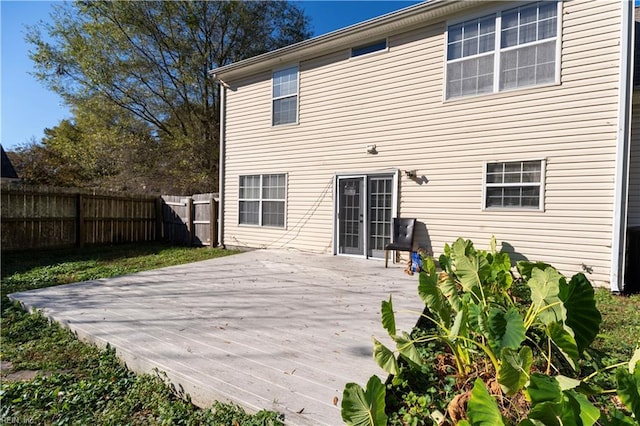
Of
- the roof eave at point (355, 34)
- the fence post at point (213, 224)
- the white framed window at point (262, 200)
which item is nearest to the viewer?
the roof eave at point (355, 34)

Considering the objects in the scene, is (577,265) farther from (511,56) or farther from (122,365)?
(122,365)

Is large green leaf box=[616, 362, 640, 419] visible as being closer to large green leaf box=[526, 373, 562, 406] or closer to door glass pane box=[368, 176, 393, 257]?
large green leaf box=[526, 373, 562, 406]

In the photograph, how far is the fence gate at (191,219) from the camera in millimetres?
9977

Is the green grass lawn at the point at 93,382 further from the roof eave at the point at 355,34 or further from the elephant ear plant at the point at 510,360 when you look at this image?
the roof eave at the point at 355,34

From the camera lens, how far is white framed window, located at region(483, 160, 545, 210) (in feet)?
18.1

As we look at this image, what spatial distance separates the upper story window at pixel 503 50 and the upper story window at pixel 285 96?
379cm

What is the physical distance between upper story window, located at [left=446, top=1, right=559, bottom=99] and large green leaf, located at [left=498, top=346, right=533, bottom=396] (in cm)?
558

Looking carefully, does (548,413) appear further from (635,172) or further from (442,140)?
(635,172)

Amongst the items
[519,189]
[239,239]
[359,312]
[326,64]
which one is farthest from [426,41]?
[239,239]

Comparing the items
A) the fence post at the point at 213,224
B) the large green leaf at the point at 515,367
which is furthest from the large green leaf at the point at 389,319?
the fence post at the point at 213,224

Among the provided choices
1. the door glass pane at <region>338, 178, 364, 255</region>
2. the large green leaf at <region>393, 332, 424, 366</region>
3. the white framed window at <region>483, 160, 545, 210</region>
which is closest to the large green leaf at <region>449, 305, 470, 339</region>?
the large green leaf at <region>393, 332, 424, 366</region>

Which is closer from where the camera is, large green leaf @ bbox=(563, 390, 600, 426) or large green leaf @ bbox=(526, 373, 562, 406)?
large green leaf @ bbox=(563, 390, 600, 426)

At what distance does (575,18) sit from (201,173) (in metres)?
14.3

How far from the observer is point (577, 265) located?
5238 mm
